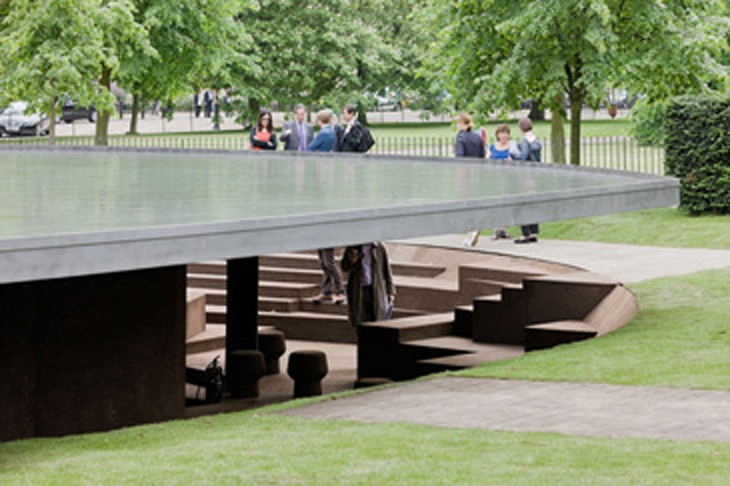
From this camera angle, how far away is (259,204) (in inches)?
445

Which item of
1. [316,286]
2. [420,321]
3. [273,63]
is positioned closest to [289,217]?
[420,321]

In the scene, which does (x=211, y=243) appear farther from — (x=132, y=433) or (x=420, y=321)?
(x=420, y=321)

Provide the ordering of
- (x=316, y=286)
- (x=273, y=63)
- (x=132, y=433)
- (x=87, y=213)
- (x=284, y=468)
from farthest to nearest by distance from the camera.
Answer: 1. (x=273, y=63)
2. (x=316, y=286)
3. (x=87, y=213)
4. (x=132, y=433)
5. (x=284, y=468)

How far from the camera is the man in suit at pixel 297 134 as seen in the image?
74.8ft

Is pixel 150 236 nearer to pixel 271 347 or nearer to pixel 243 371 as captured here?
pixel 243 371

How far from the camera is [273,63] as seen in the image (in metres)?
57.6

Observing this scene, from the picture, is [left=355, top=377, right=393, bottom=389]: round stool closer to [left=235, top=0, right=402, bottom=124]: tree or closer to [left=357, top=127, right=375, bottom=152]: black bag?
[left=357, top=127, right=375, bottom=152]: black bag

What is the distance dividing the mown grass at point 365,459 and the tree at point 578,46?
18.0 m

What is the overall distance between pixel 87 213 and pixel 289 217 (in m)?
1.89

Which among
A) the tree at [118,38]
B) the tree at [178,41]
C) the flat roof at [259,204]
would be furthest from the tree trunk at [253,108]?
the flat roof at [259,204]

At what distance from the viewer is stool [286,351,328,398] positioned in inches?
590

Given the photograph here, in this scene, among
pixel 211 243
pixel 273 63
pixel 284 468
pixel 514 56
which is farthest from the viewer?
pixel 273 63

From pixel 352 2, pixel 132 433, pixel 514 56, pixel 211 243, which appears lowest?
pixel 132 433

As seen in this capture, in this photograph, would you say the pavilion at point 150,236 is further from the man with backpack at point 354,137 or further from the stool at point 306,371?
the man with backpack at point 354,137
